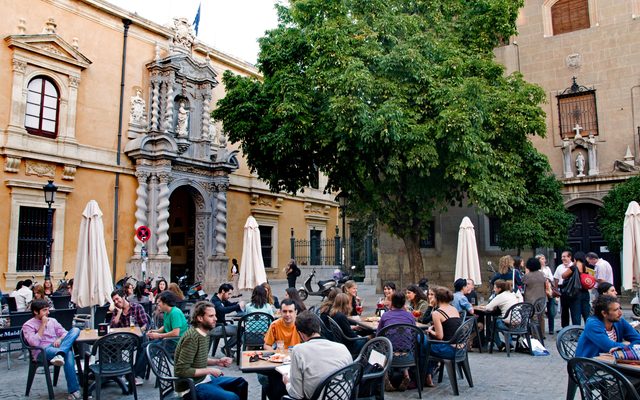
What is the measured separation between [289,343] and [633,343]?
12.5 feet

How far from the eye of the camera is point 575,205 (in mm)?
19531

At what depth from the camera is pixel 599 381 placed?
458 centimetres

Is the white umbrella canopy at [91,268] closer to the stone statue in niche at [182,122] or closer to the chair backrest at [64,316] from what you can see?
the chair backrest at [64,316]

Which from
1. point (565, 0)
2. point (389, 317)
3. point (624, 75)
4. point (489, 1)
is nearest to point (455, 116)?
point (489, 1)

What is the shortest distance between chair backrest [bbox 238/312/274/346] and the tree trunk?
912cm

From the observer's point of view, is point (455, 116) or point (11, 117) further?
point (11, 117)

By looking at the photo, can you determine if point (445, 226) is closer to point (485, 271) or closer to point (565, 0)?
point (485, 271)

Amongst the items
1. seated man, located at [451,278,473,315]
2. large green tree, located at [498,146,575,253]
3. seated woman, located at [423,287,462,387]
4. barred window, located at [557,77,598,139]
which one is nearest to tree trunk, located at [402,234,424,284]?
large green tree, located at [498,146,575,253]

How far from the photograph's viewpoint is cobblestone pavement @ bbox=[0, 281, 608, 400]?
709cm

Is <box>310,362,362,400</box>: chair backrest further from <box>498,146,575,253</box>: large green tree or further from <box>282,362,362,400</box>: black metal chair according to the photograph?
<box>498,146,575,253</box>: large green tree

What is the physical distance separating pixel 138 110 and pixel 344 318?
58.3 feet

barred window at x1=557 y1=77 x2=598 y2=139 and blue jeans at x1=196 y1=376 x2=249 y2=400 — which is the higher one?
barred window at x1=557 y1=77 x2=598 y2=139

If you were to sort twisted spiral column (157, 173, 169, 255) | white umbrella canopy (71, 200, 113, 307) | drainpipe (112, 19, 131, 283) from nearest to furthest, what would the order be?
white umbrella canopy (71, 200, 113, 307) < drainpipe (112, 19, 131, 283) < twisted spiral column (157, 173, 169, 255)

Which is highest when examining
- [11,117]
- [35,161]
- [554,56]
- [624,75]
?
[554,56]
